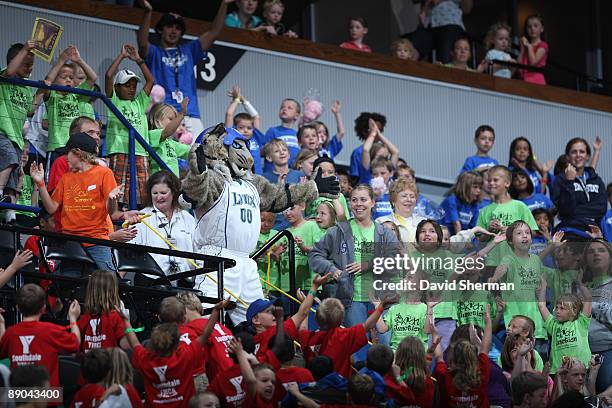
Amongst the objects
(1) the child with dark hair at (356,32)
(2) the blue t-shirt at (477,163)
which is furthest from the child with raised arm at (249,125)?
(1) the child with dark hair at (356,32)

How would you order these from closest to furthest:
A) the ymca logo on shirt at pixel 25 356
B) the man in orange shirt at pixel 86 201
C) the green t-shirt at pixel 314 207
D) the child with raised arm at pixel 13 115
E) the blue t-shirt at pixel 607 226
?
the ymca logo on shirt at pixel 25 356 → the man in orange shirt at pixel 86 201 → the child with raised arm at pixel 13 115 → the green t-shirt at pixel 314 207 → the blue t-shirt at pixel 607 226

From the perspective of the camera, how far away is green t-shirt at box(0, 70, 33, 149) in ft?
38.1

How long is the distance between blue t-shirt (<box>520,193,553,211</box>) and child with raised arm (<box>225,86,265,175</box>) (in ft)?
9.51

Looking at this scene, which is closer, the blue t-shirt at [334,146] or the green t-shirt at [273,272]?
the green t-shirt at [273,272]

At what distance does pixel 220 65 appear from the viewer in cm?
1583

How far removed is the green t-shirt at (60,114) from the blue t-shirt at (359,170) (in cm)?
332

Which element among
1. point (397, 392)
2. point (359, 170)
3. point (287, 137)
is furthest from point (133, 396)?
point (359, 170)

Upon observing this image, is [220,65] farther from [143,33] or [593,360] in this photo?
[593,360]

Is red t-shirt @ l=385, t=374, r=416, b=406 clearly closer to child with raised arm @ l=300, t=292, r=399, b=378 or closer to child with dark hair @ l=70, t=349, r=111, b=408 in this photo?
child with raised arm @ l=300, t=292, r=399, b=378

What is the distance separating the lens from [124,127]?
12.3m

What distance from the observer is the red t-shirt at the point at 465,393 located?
926cm

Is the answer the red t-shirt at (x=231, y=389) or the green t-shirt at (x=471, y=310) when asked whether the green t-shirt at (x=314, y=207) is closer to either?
the green t-shirt at (x=471, y=310)

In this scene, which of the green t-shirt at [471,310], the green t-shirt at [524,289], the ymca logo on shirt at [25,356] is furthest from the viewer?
the green t-shirt at [524,289]

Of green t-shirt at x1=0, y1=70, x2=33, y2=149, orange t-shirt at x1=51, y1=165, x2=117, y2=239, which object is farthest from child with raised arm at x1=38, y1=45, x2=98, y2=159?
orange t-shirt at x1=51, y1=165, x2=117, y2=239
